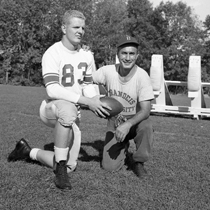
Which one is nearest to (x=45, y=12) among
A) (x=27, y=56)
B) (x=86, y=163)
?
(x=27, y=56)

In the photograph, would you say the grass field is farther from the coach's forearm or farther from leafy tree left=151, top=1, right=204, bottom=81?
leafy tree left=151, top=1, right=204, bottom=81

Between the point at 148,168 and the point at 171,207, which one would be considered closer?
the point at 171,207

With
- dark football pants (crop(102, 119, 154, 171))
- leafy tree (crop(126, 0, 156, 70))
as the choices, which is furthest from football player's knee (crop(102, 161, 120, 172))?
leafy tree (crop(126, 0, 156, 70))

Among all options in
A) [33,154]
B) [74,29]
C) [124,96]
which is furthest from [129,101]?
[33,154]

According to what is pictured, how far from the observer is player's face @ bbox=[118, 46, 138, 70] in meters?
4.07

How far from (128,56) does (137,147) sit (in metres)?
1.13

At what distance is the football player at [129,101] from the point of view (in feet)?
13.3

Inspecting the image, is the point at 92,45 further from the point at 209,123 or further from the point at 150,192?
the point at 150,192

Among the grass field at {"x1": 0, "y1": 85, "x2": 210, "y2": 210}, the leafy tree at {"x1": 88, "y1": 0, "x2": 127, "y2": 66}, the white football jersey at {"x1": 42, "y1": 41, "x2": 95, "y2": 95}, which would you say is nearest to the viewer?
the grass field at {"x1": 0, "y1": 85, "x2": 210, "y2": 210}

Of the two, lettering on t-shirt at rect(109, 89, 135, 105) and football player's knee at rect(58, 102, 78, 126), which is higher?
lettering on t-shirt at rect(109, 89, 135, 105)

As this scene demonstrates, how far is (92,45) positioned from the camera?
4009 centimetres

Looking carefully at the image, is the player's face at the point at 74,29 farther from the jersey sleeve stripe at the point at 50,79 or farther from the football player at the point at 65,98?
the jersey sleeve stripe at the point at 50,79

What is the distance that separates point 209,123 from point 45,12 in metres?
32.7

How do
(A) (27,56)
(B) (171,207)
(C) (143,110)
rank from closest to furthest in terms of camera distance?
1. (B) (171,207)
2. (C) (143,110)
3. (A) (27,56)
